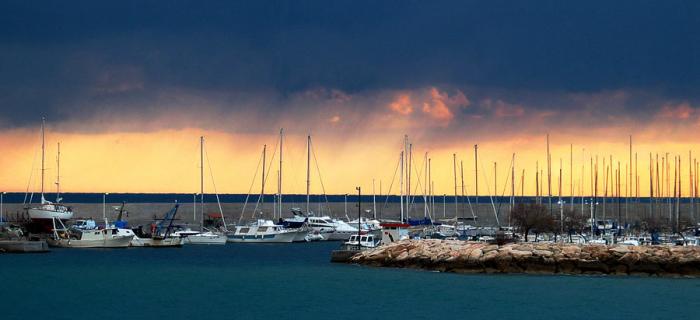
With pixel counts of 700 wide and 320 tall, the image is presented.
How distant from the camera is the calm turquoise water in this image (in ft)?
160

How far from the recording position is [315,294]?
57.1 m

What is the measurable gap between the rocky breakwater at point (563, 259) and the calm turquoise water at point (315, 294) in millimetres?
1666

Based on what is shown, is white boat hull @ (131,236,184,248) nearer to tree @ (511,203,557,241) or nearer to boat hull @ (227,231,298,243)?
boat hull @ (227,231,298,243)

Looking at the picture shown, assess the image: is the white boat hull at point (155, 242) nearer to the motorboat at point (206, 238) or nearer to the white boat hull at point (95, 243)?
the white boat hull at point (95, 243)

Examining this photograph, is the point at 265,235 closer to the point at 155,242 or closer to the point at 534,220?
the point at 155,242

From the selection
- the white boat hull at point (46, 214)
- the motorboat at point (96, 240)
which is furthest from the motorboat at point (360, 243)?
the white boat hull at point (46, 214)

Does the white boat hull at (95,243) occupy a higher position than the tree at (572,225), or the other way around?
the tree at (572,225)

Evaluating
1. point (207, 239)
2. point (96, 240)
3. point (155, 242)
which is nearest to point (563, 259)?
point (155, 242)

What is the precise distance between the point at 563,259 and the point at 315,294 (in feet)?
60.2

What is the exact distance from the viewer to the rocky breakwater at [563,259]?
65562mm

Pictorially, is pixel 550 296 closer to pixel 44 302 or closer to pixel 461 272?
pixel 461 272

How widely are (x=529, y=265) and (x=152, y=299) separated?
2506cm

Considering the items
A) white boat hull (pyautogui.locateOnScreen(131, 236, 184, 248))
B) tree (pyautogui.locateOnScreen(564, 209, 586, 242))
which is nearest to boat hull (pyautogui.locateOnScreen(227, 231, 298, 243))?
white boat hull (pyautogui.locateOnScreen(131, 236, 184, 248))

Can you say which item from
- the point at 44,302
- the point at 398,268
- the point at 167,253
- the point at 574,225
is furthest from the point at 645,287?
the point at 167,253
